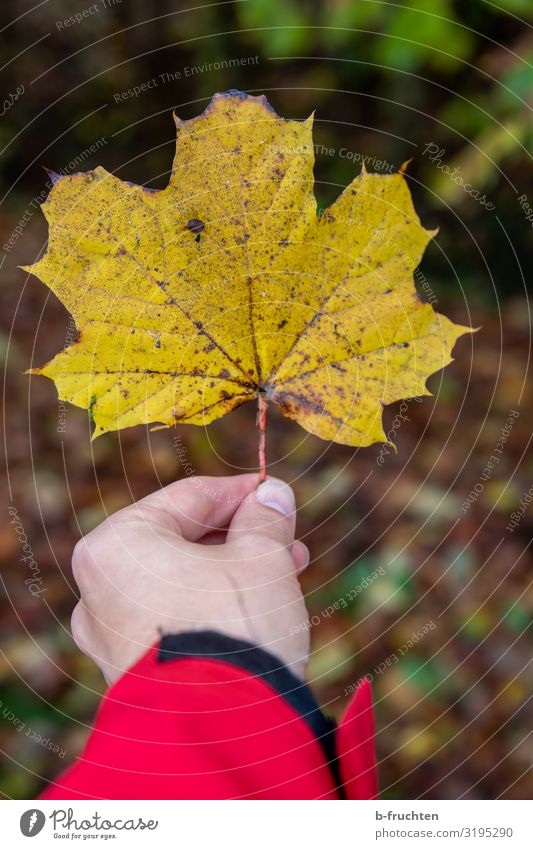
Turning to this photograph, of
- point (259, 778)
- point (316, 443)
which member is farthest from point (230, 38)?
point (259, 778)

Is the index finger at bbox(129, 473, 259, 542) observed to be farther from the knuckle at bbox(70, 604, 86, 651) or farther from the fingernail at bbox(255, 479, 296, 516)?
→ the knuckle at bbox(70, 604, 86, 651)

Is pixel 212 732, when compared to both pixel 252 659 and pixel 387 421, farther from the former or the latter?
pixel 387 421

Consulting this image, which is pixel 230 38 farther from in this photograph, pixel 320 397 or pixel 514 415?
pixel 320 397

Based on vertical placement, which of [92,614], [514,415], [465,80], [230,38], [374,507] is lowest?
[92,614]

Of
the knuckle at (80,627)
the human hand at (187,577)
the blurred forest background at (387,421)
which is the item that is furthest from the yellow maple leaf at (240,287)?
the blurred forest background at (387,421)

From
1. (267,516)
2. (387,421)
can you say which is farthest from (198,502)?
(387,421)

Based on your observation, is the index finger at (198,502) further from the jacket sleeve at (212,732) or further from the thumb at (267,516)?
the jacket sleeve at (212,732)
